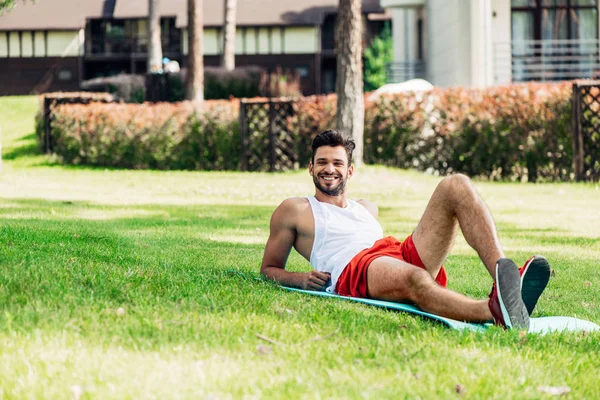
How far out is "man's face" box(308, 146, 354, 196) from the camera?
6379 millimetres

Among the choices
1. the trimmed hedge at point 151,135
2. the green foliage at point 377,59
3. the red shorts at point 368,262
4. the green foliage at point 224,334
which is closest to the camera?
the green foliage at point 224,334

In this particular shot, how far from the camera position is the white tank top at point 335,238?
20.6ft

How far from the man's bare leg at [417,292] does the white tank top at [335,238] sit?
1.03ft

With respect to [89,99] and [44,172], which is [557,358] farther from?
[89,99]

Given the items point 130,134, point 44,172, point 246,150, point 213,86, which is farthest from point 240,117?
point 213,86

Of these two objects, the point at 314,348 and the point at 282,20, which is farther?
the point at 282,20

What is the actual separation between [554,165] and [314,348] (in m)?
14.3

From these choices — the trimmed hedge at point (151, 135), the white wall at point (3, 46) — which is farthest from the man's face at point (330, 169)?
the white wall at point (3, 46)

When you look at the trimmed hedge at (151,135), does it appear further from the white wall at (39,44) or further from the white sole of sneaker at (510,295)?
the white wall at (39,44)

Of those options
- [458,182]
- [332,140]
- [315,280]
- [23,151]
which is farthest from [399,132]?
[458,182]

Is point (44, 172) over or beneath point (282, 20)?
beneath

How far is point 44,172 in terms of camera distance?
20703mm

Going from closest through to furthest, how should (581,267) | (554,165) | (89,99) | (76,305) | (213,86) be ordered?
(76,305) → (581,267) → (554,165) → (89,99) → (213,86)

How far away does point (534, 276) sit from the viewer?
5.21m
